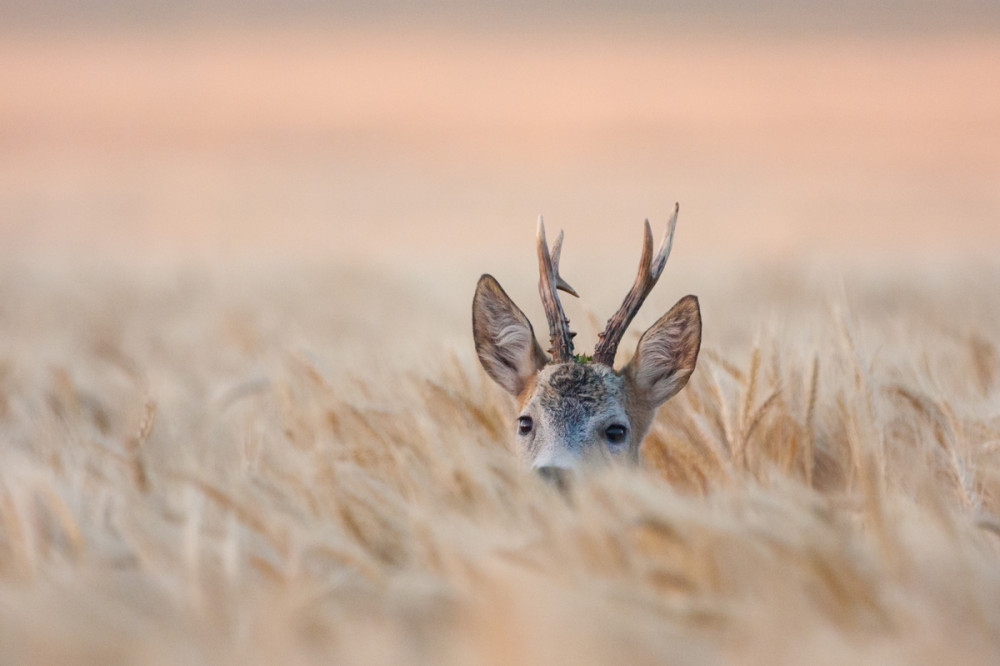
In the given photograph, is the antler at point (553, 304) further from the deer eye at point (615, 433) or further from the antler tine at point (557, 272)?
the deer eye at point (615, 433)

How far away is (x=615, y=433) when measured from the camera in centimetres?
436

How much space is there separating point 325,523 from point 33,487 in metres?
0.68

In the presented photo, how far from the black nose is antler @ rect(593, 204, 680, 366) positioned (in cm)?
84

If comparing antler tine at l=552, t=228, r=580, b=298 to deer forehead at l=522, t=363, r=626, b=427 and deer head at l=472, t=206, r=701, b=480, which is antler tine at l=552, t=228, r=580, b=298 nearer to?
deer head at l=472, t=206, r=701, b=480

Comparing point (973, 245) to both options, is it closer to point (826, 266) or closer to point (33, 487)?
point (826, 266)

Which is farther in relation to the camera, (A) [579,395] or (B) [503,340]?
(B) [503,340]

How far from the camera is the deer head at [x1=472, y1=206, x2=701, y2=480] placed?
14.1ft

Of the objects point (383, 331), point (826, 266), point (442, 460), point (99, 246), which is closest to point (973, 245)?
point (826, 266)

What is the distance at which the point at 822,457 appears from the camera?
386 centimetres

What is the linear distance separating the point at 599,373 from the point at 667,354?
1.10 feet

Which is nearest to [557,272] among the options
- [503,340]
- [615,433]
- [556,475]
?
[503,340]

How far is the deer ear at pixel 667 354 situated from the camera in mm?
4426

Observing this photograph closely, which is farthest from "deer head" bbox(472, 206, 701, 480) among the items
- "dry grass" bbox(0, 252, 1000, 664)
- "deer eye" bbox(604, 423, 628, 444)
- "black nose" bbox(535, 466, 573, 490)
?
"black nose" bbox(535, 466, 573, 490)

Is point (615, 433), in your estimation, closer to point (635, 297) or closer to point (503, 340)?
point (635, 297)
